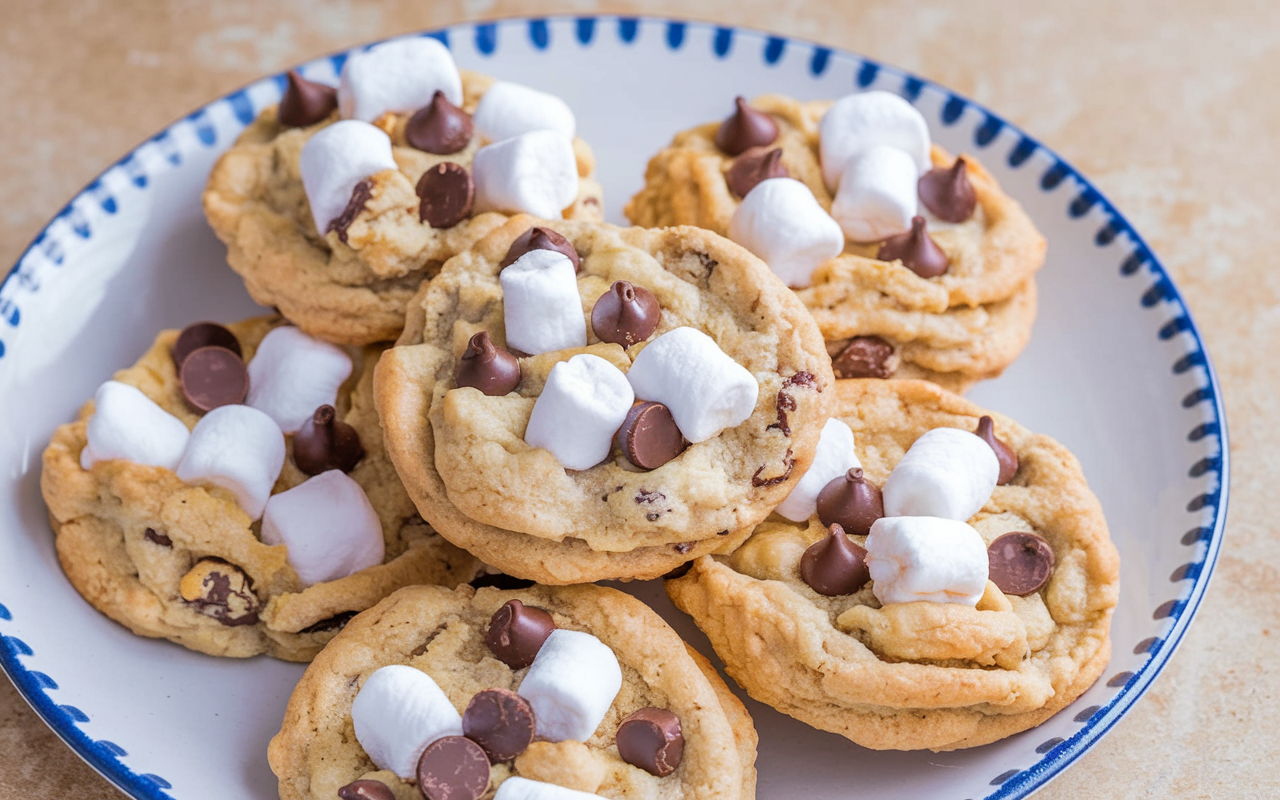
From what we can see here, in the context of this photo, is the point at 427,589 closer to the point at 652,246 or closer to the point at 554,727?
the point at 554,727

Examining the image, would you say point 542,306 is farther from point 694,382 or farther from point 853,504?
point 853,504

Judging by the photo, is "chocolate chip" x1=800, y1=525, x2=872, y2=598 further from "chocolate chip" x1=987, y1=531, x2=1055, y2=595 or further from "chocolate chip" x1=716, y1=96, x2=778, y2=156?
"chocolate chip" x1=716, y1=96, x2=778, y2=156

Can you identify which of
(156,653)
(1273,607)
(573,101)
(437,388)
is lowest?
(156,653)

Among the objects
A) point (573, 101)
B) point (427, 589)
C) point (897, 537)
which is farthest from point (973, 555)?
point (573, 101)

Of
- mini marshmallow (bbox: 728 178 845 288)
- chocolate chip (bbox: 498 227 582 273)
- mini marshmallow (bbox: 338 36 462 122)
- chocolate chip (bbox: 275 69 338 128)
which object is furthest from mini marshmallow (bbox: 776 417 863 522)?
chocolate chip (bbox: 275 69 338 128)

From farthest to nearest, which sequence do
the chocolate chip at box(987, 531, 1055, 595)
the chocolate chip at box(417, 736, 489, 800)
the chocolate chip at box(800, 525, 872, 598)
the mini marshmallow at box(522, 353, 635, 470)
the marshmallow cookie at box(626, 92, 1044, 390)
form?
the marshmallow cookie at box(626, 92, 1044, 390) → the chocolate chip at box(987, 531, 1055, 595) → the chocolate chip at box(800, 525, 872, 598) → the mini marshmallow at box(522, 353, 635, 470) → the chocolate chip at box(417, 736, 489, 800)

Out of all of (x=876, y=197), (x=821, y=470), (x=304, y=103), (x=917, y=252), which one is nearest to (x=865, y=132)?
(x=876, y=197)

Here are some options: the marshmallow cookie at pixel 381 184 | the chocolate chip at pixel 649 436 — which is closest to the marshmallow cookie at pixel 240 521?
the marshmallow cookie at pixel 381 184

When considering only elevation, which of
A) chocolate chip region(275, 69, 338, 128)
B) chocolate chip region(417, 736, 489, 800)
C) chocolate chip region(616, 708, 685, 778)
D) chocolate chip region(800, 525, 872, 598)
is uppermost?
chocolate chip region(275, 69, 338, 128)
